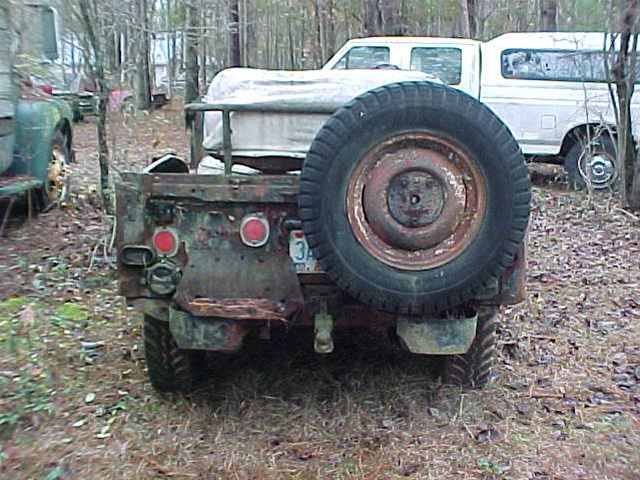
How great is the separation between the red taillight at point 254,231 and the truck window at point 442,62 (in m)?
8.49

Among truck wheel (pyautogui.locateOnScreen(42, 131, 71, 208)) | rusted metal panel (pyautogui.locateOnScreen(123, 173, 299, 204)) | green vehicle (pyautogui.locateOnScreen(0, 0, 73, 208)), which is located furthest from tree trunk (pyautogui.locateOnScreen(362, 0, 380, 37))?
rusted metal panel (pyautogui.locateOnScreen(123, 173, 299, 204))

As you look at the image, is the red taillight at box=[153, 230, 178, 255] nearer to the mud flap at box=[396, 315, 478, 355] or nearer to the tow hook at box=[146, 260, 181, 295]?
the tow hook at box=[146, 260, 181, 295]

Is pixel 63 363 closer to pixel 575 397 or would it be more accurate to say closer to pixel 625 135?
pixel 575 397

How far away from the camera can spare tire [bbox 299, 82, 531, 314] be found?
3.41 metres

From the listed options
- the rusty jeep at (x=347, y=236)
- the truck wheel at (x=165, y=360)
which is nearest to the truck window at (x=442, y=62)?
the rusty jeep at (x=347, y=236)

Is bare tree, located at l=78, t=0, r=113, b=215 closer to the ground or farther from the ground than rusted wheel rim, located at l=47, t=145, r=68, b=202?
farther from the ground

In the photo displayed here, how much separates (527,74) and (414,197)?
353 inches

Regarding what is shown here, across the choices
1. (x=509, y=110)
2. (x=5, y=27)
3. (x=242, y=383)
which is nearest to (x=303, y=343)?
(x=242, y=383)

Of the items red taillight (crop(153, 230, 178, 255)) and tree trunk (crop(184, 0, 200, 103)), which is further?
tree trunk (crop(184, 0, 200, 103))

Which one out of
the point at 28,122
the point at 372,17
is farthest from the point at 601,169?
the point at 28,122

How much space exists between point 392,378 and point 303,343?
2.29ft

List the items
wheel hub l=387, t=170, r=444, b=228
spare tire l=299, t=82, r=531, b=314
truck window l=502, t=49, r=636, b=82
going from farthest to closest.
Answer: truck window l=502, t=49, r=636, b=82
wheel hub l=387, t=170, r=444, b=228
spare tire l=299, t=82, r=531, b=314

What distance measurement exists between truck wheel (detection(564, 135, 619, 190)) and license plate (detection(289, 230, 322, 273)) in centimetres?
776

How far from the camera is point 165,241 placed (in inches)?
150
